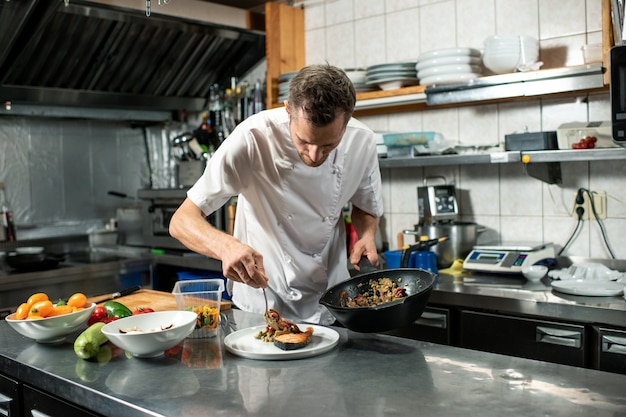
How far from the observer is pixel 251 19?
4770 millimetres

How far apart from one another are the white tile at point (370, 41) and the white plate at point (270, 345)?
98.2 inches

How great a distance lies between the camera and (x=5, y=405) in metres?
1.90

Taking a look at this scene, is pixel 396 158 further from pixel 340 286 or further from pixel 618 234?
pixel 340 286

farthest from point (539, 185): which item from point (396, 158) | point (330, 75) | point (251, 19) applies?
point (251, 19)

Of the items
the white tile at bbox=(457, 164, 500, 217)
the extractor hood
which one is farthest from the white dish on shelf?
the extractor hood

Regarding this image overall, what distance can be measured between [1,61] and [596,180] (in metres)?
3.47

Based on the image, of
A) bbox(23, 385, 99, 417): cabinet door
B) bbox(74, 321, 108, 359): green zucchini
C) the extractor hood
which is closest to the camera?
bbox(23, 385, 99, 417): cabinet door

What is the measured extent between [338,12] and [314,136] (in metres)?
2.56

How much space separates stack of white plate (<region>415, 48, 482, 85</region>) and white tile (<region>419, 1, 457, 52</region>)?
1.22 feet

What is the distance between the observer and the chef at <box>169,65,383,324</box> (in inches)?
79.9

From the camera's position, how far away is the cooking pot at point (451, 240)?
3391 millimetres

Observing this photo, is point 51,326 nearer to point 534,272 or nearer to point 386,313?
point 386,313

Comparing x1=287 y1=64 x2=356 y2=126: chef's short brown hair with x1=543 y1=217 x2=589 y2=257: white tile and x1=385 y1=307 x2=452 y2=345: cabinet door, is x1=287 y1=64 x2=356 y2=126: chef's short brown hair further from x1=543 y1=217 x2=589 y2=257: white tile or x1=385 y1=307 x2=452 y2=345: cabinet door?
x1=543 y1=217 x2=589 y2=257: white tile

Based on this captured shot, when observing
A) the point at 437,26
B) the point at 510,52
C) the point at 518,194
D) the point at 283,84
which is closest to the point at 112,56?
the point at 283,84
